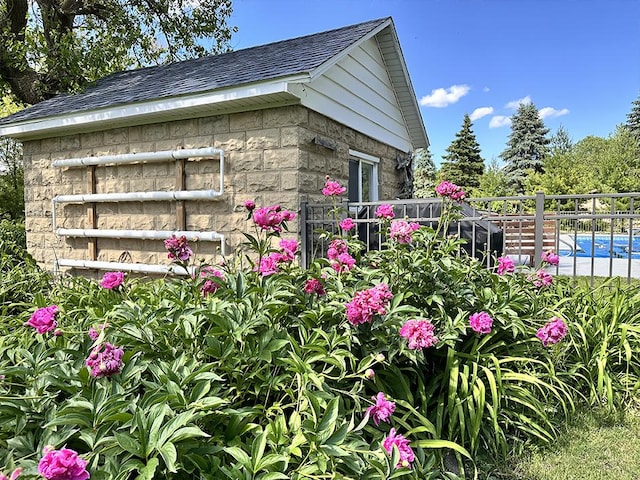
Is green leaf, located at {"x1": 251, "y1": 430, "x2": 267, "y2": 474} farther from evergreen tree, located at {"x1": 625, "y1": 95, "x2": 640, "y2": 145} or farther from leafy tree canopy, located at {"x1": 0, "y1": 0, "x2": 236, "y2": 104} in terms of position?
evergreen tree, located at {"x1": 625, "y1": 95, "x2": 640, "y2": 145}

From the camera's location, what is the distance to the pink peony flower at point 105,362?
135 centimetres

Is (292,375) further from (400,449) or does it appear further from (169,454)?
(169,454)

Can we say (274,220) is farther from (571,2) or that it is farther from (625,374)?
(571,2)

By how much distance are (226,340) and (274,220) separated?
2.58 feet

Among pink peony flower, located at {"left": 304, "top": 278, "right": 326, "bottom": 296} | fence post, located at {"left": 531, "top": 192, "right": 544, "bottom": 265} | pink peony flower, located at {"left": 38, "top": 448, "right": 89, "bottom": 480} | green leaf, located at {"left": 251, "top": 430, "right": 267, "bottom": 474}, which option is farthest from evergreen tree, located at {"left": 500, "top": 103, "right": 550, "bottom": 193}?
pink peony flower, located at {"left": 38, "top": 448, "right": 89, "bottom": 480}

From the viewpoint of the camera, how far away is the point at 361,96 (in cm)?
634

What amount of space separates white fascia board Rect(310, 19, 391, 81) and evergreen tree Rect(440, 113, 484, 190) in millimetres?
22950

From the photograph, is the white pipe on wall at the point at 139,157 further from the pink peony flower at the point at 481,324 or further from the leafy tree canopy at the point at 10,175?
the leafy tree canopy at the point at 10,175

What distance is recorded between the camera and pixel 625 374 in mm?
2986

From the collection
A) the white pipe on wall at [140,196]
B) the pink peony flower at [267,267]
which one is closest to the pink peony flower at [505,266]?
the pink peony flower at [267,267]

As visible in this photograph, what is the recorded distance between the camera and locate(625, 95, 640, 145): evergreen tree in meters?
29.7

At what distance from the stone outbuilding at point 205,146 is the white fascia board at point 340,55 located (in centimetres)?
2

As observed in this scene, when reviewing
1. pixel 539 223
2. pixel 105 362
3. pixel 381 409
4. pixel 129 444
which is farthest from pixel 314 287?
pixel 539 223

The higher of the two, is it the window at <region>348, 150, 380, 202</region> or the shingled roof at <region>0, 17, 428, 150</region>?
the shingled roof at <region>0, 17, 428, 150</region>
